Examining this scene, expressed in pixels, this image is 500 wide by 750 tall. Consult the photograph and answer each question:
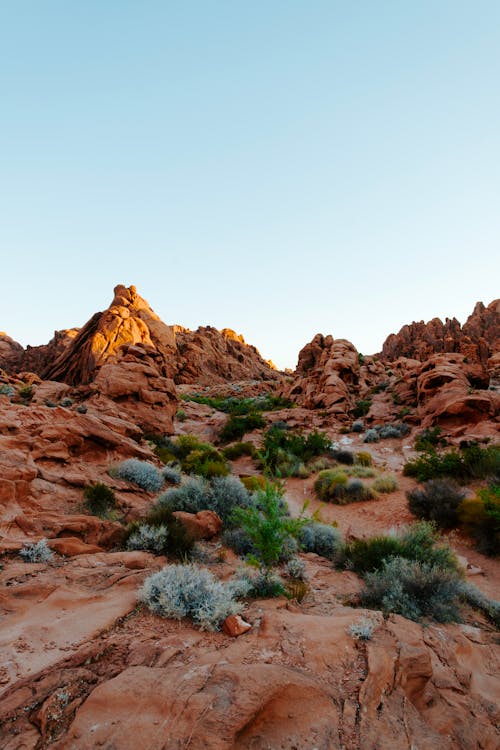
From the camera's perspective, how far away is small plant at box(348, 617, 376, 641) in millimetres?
3445

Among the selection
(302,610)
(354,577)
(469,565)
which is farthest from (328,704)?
(469,565)

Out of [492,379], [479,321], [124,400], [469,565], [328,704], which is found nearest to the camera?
[328,704]

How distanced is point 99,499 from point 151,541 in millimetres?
2234

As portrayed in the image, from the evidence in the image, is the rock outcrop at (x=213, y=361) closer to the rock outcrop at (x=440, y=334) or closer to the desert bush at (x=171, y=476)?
the rock outcrop at (x=440, y=334)

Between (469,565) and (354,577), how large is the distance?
2986 mm

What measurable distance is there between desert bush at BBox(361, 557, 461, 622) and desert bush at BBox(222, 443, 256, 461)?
1262 cm

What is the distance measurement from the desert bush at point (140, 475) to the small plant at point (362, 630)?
680 centimetres

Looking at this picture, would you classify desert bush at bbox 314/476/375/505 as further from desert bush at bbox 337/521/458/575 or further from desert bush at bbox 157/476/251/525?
desert bush at bbox 337/521/458/575

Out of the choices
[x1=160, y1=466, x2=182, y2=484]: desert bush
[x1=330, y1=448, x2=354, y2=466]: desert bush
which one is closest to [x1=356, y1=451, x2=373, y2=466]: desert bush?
[x1=330, y1=448, x2=354, y2=466]: desert bush

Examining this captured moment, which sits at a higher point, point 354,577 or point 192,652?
point 192,652

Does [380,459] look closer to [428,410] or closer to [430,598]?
[428,410]

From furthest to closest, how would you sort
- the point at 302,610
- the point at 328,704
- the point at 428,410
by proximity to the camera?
1. the point at 428,410
2. the point at 302,610
3. the point at 328,704

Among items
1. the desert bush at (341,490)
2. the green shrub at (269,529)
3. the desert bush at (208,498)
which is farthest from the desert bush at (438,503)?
the green shrub at (269,529)

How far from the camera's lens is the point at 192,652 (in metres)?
3.22
